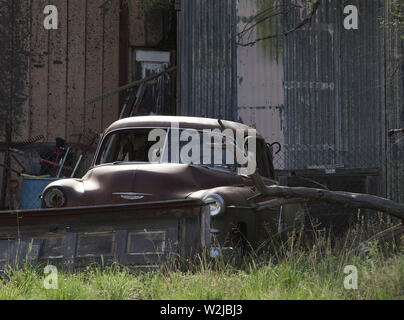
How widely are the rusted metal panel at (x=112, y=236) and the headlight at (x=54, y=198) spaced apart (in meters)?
0.78

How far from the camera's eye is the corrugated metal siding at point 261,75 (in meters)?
10.2

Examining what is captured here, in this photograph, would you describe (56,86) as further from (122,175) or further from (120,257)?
(120,257)

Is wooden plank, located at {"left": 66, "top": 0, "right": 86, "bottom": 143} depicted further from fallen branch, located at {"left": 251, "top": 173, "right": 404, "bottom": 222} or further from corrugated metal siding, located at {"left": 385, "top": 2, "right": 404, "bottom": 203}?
fallen branch, located at {"left": 251, "top": 173, "right": 404, "bottom": 222}

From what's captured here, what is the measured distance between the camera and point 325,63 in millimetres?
Answer: 10414

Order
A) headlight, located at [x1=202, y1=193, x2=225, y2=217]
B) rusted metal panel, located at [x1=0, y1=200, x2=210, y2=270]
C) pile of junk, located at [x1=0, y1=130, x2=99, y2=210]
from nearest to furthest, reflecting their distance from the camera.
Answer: rusted metal panel, located at [x1=0, y1=200, x2=210, y2=270], headlight, located at [x1=202, y1=193, x2=225, y2=217], pile of junk, located at [x1=0, y1=130, x2=99, y2=210]

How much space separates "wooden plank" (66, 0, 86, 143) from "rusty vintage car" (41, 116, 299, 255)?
5261 millimetres

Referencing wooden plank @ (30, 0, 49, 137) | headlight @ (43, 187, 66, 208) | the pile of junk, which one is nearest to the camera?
headlight @ (43, 187, 66, 208)

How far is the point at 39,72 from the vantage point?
39.5 feet

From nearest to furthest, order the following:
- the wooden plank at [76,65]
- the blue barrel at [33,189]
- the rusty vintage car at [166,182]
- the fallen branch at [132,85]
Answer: the rusty vintage car at [166,182] < the blue barrel at [33,189] < the fallen branch at [132,85] < the wooden plank at [76,65]

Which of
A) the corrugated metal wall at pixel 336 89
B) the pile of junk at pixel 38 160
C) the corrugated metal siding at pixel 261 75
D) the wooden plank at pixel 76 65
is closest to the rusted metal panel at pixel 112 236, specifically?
the corrugated metal siding at pixel 261 75

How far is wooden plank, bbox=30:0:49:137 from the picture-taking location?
1192 centimetres

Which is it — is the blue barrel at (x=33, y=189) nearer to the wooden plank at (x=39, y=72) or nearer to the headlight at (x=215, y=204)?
the wooden plank at (x=39, y=72)

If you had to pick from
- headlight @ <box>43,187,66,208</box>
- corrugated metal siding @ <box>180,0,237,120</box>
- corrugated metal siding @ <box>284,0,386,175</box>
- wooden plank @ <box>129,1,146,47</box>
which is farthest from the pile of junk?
headlight @ <box>43,187,66,208</box>

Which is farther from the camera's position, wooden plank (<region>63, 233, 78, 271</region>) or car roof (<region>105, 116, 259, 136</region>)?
car roof (<region>105, 116, 259, 136</region>)
